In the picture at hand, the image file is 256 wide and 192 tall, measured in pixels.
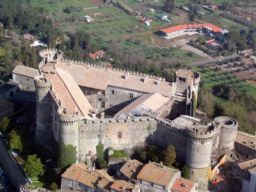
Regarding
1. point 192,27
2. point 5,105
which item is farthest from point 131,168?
point 192,27

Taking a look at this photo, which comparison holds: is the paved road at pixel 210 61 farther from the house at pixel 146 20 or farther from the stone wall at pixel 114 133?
the stone wall at pixel 114 133

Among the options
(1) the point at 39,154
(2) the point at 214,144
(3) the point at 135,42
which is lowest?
(3) the point at 135,42

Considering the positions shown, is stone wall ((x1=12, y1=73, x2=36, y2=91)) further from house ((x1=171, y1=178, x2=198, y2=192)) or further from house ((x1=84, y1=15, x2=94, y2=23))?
house ((x1=84, y1=15, x2=94, y2=23))

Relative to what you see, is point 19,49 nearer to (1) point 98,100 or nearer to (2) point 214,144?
(1) point 98,100

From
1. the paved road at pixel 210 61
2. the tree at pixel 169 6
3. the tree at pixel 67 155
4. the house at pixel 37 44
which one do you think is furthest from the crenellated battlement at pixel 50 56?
the tree at pixel 169 6

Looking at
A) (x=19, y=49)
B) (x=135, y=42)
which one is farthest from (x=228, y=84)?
(x=19, y=49)

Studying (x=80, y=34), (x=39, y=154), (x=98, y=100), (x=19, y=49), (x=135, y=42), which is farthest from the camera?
(x=135, y=42)

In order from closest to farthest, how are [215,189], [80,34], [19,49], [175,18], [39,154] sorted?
[215,189]
[39,154]
[19,49]
[80,34]
[175,18]
